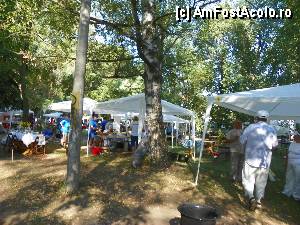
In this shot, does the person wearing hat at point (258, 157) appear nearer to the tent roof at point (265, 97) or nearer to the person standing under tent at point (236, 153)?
the tent roof at point (265, 97)

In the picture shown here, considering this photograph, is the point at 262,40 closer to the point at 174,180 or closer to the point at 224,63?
the point at 224,63

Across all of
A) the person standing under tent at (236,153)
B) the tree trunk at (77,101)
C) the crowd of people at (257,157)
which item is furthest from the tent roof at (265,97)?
the tree trunk at (77,101)

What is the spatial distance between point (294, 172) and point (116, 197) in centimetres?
441

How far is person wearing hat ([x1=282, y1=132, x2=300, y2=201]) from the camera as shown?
34.1 feet

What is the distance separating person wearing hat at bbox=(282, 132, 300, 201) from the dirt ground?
1247 millimetres

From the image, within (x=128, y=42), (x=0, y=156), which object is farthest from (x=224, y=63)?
(x=0, y=156)

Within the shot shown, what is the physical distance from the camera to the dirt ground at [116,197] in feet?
25.4

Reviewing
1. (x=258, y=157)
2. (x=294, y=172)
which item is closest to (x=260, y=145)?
(x=258, y=157)

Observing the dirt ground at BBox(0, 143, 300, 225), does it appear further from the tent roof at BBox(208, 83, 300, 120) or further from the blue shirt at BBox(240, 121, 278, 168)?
the tent roof at BBox(208, 83, 300, 120)

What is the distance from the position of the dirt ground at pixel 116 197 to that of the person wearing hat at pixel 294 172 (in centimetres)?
125

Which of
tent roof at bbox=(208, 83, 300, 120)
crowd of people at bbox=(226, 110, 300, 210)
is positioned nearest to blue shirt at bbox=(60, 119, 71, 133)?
tent roof at bbox=(208, 83, 300, 120)

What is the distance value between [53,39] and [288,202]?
9765 millimetres

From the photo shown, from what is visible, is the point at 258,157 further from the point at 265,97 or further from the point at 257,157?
the point at 265,97

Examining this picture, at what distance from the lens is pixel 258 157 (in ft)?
28.6
